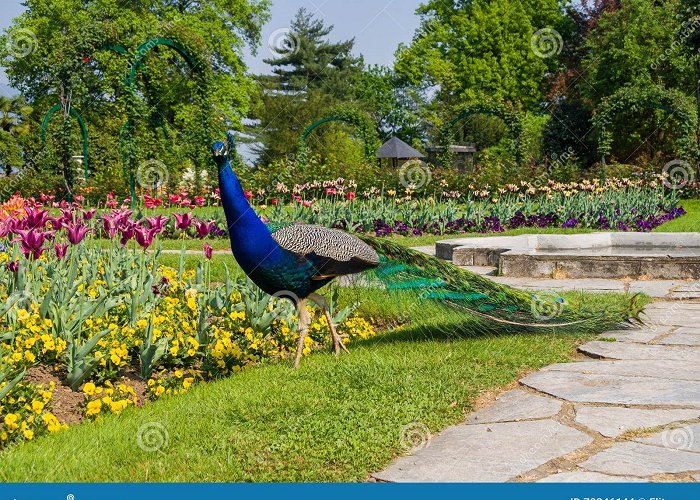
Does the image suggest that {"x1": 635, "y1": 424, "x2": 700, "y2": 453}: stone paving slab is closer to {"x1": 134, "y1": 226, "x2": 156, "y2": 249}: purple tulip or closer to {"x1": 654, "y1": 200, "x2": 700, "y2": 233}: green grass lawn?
{"x1": 134, "y1": 226, "x2": 156, "y2": 249}: purple tulip

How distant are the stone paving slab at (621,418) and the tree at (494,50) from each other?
3888 centimetres

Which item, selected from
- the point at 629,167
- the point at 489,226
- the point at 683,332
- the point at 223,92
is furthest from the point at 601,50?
the point at 683,332

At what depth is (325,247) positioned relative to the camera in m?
4.88

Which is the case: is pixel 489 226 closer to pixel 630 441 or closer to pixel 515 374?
pixel 515 374

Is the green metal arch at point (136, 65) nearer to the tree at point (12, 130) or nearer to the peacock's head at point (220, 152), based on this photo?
the peacock's head at point (220, 152)

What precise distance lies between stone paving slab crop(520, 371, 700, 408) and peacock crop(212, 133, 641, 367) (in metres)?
0.92

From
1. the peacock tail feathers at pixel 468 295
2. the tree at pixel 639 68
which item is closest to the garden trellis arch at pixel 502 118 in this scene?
the tree at pixel 639 68

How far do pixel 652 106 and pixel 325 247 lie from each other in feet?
65.0

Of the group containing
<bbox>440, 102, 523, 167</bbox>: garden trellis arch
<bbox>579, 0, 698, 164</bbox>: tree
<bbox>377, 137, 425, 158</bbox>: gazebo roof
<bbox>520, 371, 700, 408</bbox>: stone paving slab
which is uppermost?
<bbox>579, 0, 698, 164</bbox>: tree

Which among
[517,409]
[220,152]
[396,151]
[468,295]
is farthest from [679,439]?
[396,151]

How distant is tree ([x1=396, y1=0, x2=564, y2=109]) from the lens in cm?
4272

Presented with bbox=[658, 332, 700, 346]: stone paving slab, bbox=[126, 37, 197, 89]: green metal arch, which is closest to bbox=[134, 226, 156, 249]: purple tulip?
bbox=[658, 332, 700, 346]: stone paving slab

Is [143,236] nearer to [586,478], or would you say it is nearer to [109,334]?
[109,334]

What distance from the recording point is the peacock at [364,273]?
4.62m
